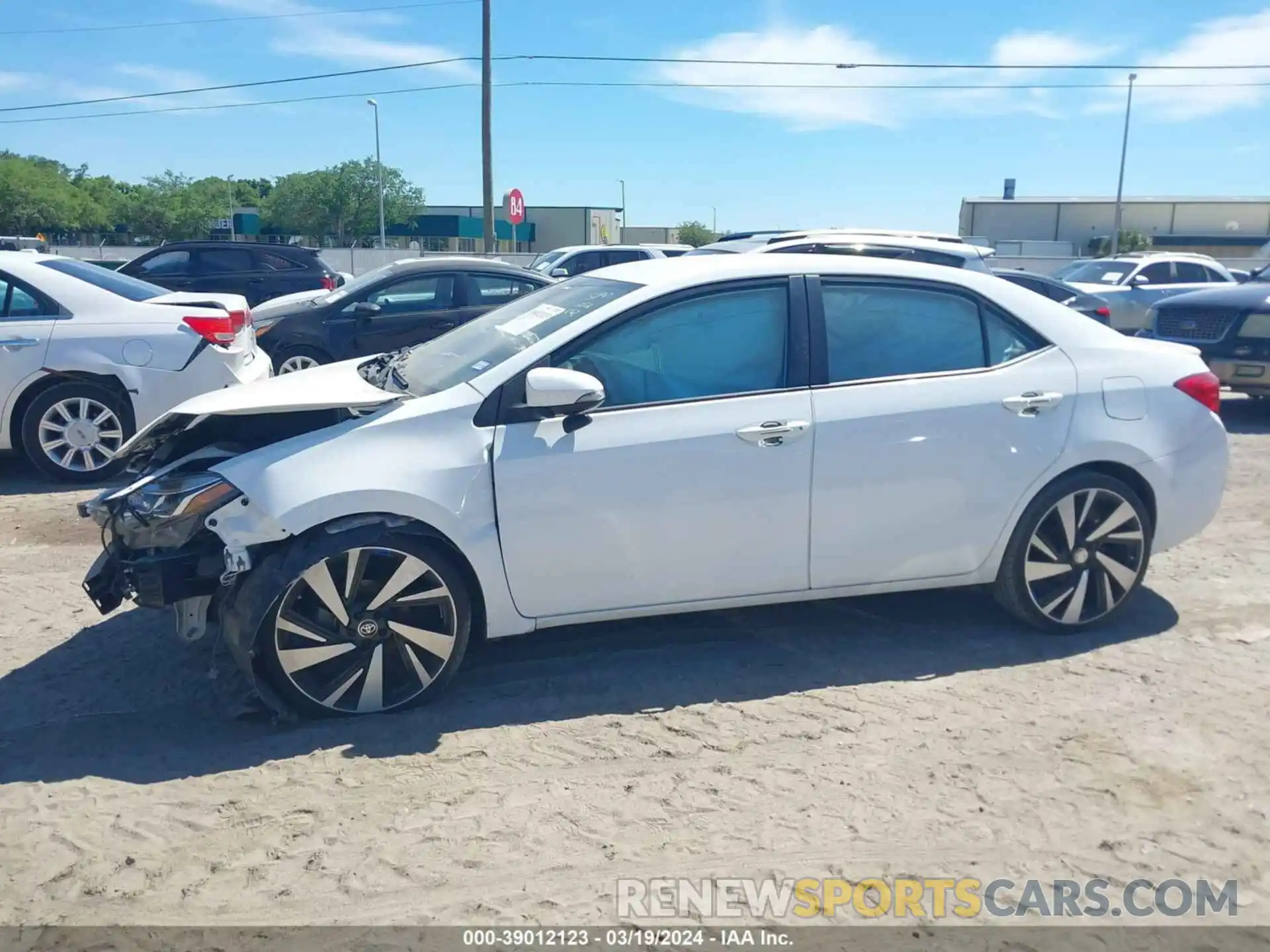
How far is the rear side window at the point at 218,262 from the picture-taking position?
15.4 meters

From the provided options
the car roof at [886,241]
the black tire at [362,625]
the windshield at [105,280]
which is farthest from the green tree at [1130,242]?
the black tire at [362,625]

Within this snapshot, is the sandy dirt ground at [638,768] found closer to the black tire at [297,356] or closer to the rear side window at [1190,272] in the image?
the black tire at [297,356]

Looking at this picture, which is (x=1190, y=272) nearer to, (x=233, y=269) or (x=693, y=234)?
(x=233, y=269)

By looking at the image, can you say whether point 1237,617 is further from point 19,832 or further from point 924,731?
point 19,832

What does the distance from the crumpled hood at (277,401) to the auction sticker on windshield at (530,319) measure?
2.13 ft

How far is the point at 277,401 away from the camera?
13.4ft

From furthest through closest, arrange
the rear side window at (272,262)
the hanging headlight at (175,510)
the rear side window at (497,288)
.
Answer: the rear side window at (272,262)
the rear side window at (497,288)
the hanging headlight at (175,510)

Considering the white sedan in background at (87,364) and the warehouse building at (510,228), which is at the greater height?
the warehouse building at (510,228)

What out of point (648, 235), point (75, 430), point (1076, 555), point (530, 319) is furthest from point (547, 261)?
point (648, 235)

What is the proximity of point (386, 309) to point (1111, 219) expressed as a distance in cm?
6773

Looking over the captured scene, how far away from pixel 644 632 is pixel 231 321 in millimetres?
4701

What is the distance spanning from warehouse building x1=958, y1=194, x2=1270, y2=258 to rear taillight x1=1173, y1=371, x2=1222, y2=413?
65.7 metres

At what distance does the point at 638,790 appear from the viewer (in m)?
3.52

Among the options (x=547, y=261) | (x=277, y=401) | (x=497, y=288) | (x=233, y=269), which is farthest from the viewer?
(x=547, y=261)
